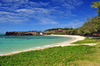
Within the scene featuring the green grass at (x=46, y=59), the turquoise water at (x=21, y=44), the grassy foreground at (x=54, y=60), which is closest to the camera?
the grassy foreground at (x=54, y=60)

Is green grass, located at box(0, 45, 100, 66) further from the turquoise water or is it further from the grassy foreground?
the turquoise water

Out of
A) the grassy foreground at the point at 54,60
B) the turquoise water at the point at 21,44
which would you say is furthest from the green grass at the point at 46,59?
the turquoise water at the point at 21,44

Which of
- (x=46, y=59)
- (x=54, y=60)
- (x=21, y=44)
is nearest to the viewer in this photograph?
(x=54, y=60)

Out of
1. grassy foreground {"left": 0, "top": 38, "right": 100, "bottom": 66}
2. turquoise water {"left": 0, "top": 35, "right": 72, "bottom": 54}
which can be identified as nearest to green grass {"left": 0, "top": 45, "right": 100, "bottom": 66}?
grassy foreground {"left": 0, "top": 38, "right": 100, "bottom": 66}

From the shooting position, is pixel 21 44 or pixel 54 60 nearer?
pixel 54 60

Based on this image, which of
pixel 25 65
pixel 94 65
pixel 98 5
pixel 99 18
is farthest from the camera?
pixel 99 18

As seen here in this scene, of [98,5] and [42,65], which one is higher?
[98,5]

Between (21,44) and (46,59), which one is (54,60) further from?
(21,44)

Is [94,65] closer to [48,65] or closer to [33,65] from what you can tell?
[48,65]

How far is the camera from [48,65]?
6.38m

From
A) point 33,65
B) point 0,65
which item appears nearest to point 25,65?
point 33,65

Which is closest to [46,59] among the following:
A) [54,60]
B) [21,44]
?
[54,60]

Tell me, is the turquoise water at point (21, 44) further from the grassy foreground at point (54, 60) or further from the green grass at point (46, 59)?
the grassy foreground at point (54, 60)

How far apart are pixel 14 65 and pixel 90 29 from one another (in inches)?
1162
